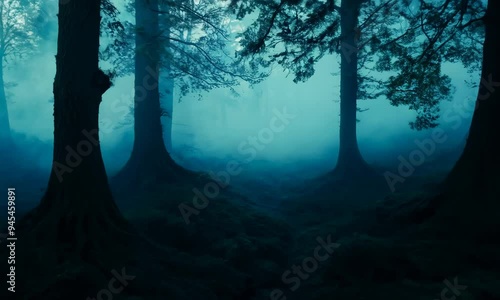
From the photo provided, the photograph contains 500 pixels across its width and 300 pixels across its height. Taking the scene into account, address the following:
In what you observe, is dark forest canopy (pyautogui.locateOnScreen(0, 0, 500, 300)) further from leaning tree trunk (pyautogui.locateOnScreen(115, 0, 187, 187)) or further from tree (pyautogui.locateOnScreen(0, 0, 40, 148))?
tree (pyautogui.locateOnScreen(0, 0, 40, 148))

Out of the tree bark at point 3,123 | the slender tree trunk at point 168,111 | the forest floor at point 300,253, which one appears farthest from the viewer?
the slender tree trunk at point 168,111

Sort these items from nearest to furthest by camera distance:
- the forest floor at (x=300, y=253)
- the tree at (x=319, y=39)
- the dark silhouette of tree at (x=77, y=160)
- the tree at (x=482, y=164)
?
the forest floor at (x=300, y=253), the dark silhouette of tree at (x=77, y=160), the tree at (x=482, y=164), the tree at (x=319, y=39)

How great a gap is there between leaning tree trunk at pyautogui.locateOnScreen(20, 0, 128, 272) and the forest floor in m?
1.04

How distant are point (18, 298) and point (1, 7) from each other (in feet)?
91.2

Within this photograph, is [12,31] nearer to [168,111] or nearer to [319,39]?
[168,111]

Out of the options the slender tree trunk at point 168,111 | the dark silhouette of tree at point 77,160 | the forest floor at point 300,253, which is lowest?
the forest floor at point 300,253

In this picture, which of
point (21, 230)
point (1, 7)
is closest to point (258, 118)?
point (1, 7)

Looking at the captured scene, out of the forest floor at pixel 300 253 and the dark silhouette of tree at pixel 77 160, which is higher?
→ the dark silhouette of tree at pixel 77 160

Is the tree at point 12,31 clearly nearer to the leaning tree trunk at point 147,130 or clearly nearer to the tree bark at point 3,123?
the tree bark at point 3,123

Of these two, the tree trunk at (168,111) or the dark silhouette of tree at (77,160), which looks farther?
the tree trunk at (168,111)

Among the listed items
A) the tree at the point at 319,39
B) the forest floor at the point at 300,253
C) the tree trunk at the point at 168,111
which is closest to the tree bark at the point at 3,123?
the tree trunk at the point at 168,111

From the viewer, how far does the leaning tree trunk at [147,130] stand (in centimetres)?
1166

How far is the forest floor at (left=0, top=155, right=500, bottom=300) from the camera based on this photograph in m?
4.82

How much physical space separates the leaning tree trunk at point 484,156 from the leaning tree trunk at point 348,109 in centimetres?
705
